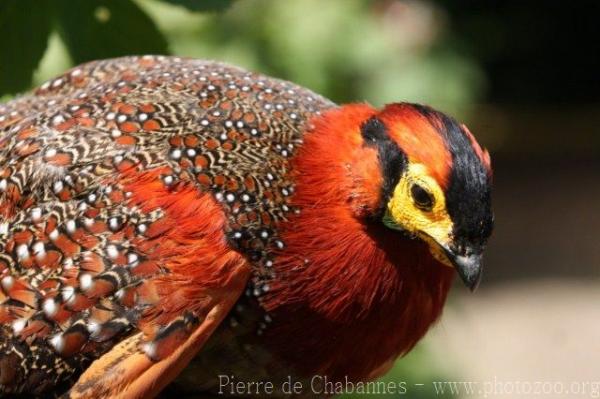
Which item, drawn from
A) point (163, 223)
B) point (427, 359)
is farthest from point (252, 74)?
point (427, 359)

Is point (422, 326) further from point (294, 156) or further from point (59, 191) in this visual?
point (59, 191)

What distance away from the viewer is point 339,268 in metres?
2.89

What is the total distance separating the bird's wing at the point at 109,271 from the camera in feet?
8.77

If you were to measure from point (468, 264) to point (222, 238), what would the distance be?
25.9 inches

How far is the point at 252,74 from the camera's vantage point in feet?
11.1

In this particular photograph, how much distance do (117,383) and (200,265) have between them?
375 mm

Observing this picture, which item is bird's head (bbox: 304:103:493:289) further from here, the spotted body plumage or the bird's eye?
the spotted body plumage

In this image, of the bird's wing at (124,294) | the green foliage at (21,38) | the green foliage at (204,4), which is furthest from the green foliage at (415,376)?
the green foliage at (21,38)

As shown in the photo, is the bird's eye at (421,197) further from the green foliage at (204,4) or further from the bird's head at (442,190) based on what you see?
the green foliage at (204,4)

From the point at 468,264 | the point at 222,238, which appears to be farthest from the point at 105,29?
the point at 468,264

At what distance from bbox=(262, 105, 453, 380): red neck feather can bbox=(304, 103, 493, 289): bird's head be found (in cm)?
2

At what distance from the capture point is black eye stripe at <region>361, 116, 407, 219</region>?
2.74 meters

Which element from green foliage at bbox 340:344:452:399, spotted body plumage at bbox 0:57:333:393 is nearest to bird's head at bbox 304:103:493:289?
spotted body plumage at bbox 0:57:333:393

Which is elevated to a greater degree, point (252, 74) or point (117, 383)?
point (252, 74)
